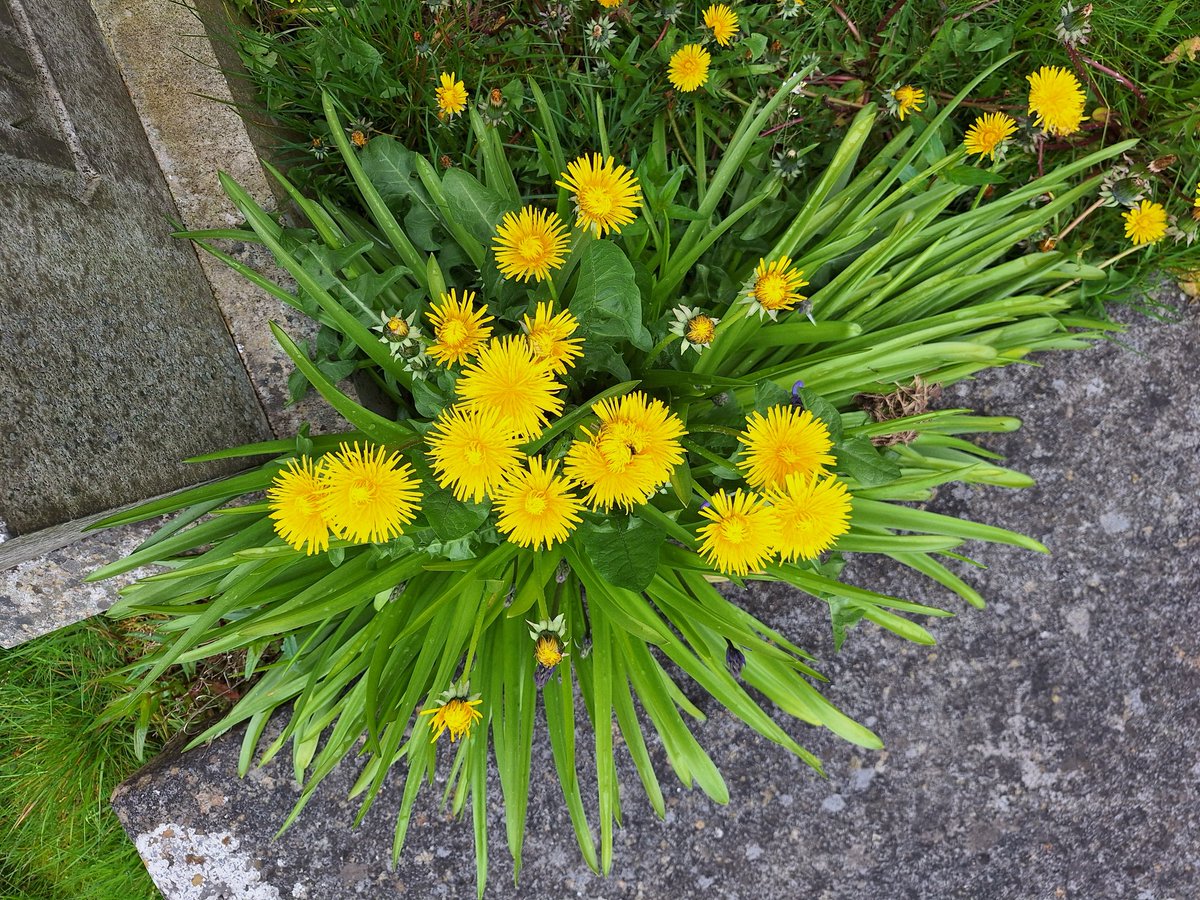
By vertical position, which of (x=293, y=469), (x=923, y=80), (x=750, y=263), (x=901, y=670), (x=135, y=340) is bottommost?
(x=293, y=469)

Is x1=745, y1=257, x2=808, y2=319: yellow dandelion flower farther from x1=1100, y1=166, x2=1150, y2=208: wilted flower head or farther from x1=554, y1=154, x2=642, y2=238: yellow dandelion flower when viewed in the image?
x1=1100, y1=166, x2=1150, y2=208: wilted flower head

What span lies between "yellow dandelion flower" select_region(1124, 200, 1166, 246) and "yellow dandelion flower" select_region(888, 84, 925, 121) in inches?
19.0

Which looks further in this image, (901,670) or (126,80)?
(901,670)

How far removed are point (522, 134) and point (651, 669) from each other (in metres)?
1.15

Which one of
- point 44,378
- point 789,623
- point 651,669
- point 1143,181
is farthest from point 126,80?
point 1143,181

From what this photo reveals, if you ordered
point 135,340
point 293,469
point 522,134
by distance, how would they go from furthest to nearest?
point 522,134, point 135,340, point 293,469

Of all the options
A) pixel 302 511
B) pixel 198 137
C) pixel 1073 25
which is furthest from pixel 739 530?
pixel 198 137

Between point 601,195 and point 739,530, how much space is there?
0.49m

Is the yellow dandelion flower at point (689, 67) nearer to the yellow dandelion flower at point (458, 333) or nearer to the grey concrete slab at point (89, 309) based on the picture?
the yellow dandelion flower at point (458, 333)

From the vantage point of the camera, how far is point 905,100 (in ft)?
4.54

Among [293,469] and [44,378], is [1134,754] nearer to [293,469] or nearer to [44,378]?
[293,469]

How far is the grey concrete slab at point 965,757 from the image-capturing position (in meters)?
1.59

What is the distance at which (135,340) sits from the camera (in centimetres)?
123

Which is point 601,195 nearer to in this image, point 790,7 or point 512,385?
point 512,385
